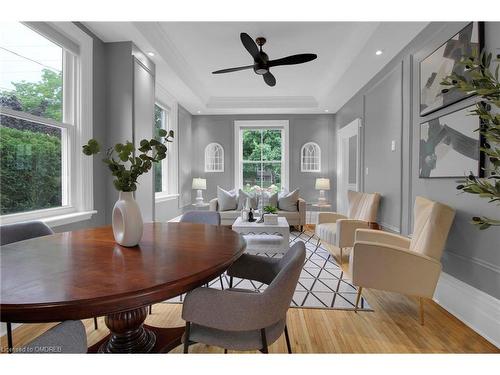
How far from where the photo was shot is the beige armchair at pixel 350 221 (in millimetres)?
3342

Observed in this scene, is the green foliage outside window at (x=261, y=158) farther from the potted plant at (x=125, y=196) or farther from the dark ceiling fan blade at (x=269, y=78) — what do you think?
the potted plant at (x=125, y=196)

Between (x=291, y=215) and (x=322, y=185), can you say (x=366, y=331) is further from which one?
(x=322, y=185)

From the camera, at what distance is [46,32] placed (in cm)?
229

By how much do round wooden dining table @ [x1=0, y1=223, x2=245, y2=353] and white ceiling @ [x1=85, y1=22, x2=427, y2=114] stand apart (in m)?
2.34

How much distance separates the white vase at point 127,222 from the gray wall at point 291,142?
500cm

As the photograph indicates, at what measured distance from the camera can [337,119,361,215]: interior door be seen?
4902 mm

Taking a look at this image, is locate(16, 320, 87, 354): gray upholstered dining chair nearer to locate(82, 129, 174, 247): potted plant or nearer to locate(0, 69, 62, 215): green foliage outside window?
locate(82, 129, 174, 247): potted plant

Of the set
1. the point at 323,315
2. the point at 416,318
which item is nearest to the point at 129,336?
the point at 323,315

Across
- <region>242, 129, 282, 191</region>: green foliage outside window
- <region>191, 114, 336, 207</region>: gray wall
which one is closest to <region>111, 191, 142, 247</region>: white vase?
<region>191, 114, 336, 207</region>: gray wall

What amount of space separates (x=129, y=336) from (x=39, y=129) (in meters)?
1.96

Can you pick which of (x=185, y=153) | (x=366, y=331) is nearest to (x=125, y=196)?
(x=366, y=331)

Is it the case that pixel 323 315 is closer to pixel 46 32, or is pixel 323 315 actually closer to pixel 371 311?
pixel 371 311

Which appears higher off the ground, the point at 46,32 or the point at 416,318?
the point at 46,32

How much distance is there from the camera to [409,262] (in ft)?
Result: 6.50
